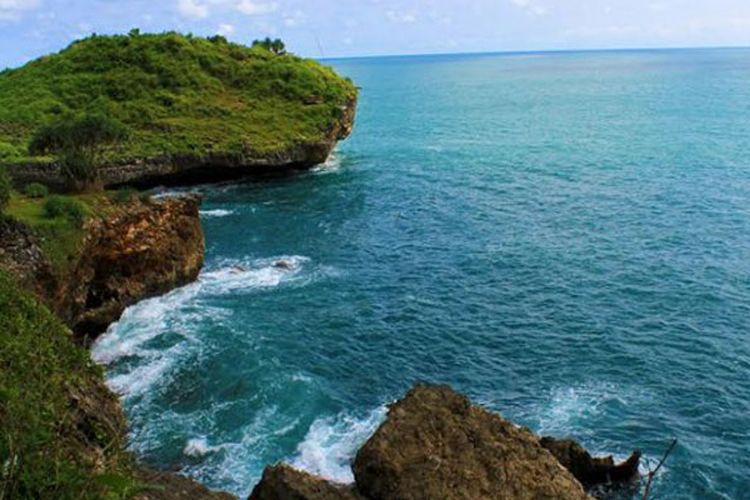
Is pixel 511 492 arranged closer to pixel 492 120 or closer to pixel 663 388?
pixel 663 388

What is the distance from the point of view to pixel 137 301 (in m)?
47.7

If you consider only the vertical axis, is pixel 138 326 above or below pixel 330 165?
below

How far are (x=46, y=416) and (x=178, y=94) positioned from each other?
83815mm

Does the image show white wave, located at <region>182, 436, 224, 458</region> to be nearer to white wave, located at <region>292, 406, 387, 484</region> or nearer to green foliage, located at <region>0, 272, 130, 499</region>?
white wave, located at <region>292, 406, 387, 484</region>

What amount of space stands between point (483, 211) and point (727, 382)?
35.1m

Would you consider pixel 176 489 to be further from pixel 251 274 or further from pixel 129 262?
pixel 251 274

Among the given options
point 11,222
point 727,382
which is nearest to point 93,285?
point 11,222

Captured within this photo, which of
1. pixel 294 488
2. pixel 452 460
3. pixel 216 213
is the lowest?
pixel 216 213

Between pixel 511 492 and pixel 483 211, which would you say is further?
pixel 483 211

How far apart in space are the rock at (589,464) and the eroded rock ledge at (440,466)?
15.6 feet

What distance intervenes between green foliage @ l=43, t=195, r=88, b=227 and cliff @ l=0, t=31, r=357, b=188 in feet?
85.6

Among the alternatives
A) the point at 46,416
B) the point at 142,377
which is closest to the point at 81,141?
the point at 142,377

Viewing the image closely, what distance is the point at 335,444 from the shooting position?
32438 mm

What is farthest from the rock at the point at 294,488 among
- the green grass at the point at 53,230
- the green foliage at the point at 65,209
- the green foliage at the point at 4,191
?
the green foliage at the point at 65,209
